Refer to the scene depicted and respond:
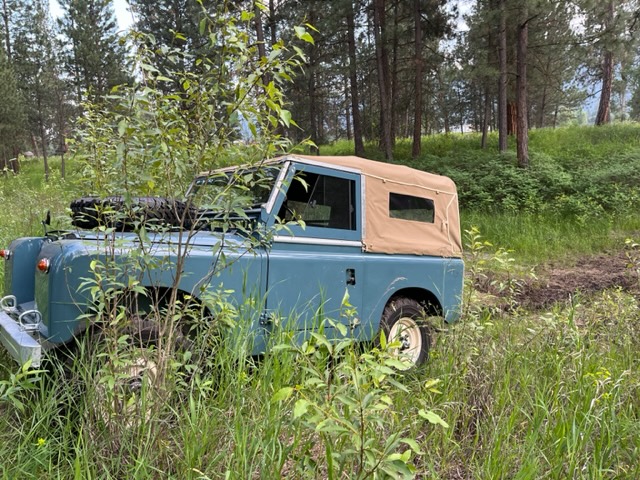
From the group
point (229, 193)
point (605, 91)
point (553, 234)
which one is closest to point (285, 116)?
point (229, 193)

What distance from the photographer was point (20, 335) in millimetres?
2426

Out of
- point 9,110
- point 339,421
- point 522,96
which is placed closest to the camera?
point 339,421

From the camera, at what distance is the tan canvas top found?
401 cm

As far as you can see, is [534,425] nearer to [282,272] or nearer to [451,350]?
[451,350]

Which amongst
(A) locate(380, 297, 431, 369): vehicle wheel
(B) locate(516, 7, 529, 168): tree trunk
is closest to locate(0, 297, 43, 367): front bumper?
(A) locate(380, 297, 431, 369): vehicle wheel

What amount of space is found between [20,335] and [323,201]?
2338 millimetres

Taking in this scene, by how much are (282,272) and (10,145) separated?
1072 inches

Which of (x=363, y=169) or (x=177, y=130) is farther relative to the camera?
(x=363, y=169)

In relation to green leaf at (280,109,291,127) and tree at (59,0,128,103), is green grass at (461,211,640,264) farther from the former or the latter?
tree at (59,0,128,103)

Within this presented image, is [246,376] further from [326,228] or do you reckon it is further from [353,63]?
[353,63]

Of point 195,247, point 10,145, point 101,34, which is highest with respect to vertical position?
point 101,34

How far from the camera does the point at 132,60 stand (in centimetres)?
190

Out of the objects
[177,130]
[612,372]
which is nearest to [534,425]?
[612,372]

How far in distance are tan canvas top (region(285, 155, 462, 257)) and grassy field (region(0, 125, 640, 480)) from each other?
0.90 m
